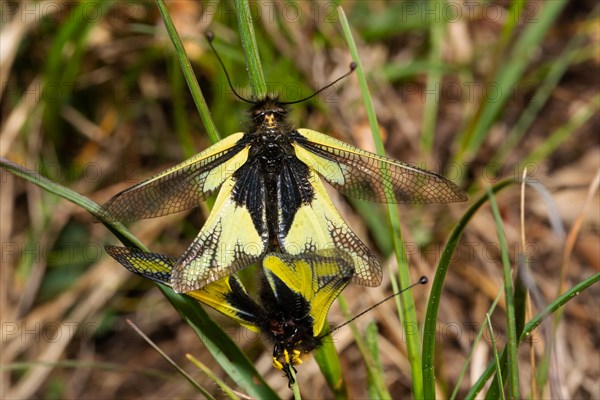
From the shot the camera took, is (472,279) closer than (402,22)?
Yes

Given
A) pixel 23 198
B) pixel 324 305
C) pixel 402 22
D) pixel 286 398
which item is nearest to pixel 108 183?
pixel 23 198

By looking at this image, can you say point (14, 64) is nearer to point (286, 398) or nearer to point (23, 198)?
point (23, 198)

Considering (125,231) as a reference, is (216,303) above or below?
below

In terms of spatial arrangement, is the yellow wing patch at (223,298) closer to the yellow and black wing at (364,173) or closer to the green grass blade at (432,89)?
the yellow and black wing at (364,173)

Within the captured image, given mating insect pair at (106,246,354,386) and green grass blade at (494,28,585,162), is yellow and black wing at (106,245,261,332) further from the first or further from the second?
green grass blade at (494,28,585,162)

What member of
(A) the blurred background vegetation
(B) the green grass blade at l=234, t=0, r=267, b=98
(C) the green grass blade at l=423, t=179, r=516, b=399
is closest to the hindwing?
(B) the green grass blade at l=234, t=0, r=267, b=98

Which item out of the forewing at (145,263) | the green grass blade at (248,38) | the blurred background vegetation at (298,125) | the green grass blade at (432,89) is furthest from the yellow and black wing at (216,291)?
the green grass blade at (432,89)

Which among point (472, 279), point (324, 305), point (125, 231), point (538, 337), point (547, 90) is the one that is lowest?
point (324, 305)

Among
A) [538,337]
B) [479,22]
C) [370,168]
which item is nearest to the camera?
[370,168]
